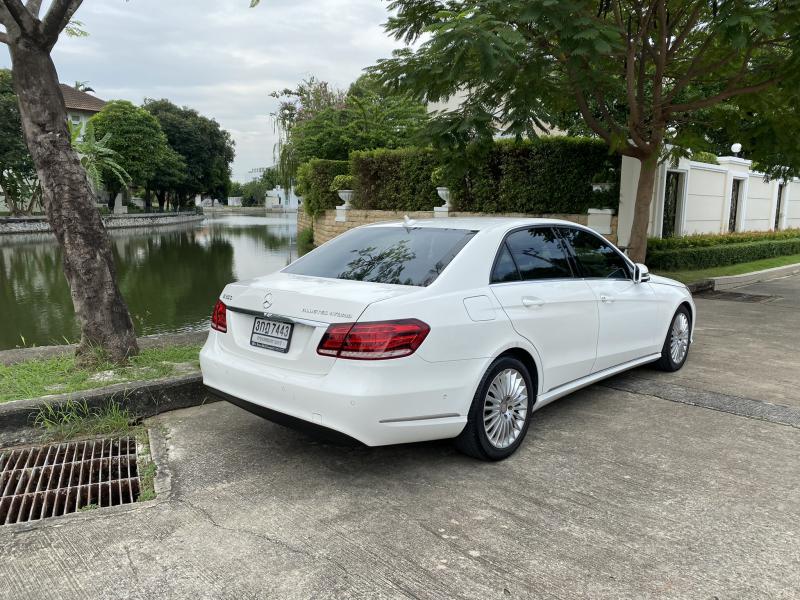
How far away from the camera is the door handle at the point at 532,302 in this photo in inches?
155

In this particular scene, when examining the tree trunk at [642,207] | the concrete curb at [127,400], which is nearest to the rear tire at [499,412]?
the concrete curb at [127,400]

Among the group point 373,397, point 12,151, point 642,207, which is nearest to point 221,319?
point 373,397

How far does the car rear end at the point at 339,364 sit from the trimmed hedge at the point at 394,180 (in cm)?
1331

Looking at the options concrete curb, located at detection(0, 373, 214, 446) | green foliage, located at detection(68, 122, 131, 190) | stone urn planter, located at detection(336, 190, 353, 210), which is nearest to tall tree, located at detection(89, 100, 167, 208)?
green foliage, located at detection(68, 122, 131, 190)

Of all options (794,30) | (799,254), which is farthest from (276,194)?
(794,30)

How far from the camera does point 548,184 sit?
13727mm

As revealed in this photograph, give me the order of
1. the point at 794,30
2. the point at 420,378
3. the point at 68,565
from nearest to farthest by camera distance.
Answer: the point at 68,565
the point at 420,378
the point at 794,30

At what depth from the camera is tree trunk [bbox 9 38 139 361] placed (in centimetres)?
485

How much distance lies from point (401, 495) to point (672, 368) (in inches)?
142

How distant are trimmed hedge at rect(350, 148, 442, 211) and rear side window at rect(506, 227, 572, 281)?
12257 mm

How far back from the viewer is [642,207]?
1112 cm

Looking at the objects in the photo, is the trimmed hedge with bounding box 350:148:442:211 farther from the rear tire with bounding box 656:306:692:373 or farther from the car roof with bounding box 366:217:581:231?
the car roof with bounding box 366:217:581:231

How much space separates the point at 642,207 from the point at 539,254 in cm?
763

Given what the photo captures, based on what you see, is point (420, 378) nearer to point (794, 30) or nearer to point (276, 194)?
point (794, 30)
